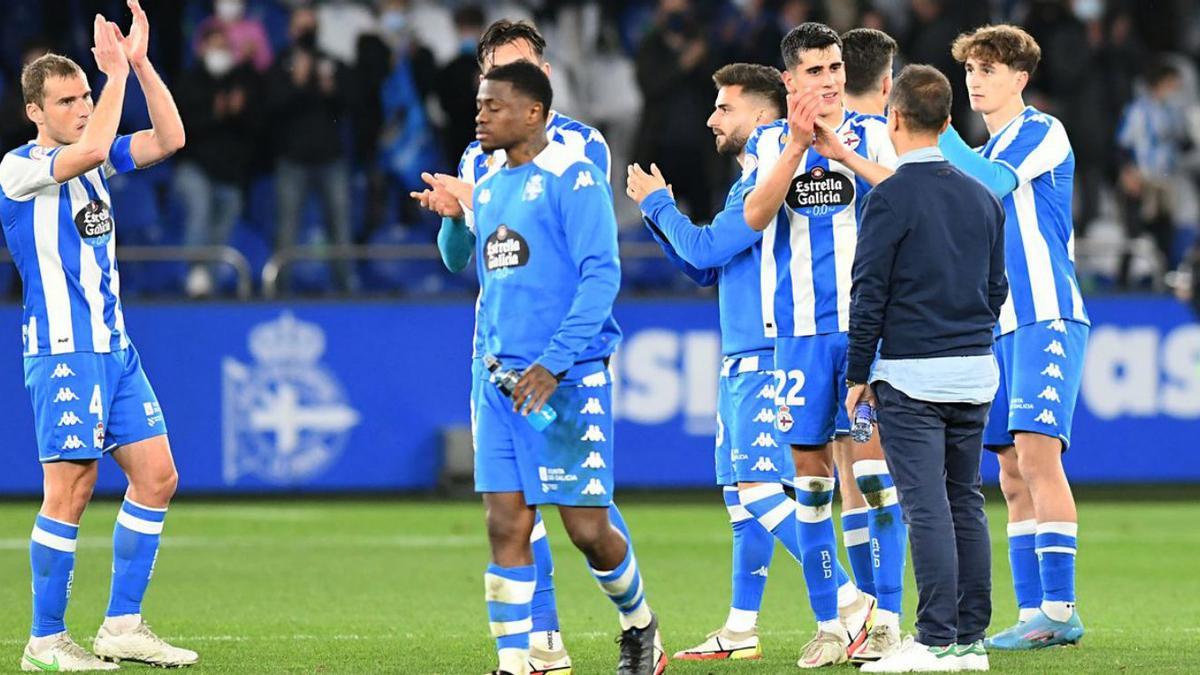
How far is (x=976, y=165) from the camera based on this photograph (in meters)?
8.16

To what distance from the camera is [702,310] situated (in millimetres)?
16328

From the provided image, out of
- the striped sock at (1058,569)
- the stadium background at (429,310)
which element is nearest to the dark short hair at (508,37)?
the striped sock at (1058,569)

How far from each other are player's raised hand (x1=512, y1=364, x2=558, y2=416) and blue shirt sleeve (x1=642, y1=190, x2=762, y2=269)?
1401mm

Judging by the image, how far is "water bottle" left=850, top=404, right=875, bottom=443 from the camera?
712 centimetres

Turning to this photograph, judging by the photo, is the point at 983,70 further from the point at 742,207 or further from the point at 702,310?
the point at 702,310

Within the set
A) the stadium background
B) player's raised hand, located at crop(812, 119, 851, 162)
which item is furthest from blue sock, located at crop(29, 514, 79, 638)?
player's raised hand, located at crop(812, 119, 851, 162)

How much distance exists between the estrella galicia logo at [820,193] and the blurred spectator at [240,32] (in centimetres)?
1088

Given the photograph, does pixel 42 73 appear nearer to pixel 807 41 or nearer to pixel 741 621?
pixel 807 41

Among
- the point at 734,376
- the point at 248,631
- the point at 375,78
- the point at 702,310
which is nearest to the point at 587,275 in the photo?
the point at 734,376

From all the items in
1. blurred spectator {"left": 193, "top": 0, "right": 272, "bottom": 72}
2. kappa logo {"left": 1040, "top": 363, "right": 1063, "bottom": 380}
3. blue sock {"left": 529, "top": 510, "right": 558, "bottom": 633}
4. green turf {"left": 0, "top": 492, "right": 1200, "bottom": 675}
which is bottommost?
green turf {"left": 0, "top": 492, "right": 1200, "bottom": 675}

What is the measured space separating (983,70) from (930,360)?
1971 mm

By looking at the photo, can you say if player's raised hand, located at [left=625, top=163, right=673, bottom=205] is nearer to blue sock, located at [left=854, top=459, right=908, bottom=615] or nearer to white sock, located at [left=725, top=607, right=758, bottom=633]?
blue sock, located at [left=854, top=459, right=908, bottom=615]

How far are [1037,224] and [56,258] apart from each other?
4.20 meters

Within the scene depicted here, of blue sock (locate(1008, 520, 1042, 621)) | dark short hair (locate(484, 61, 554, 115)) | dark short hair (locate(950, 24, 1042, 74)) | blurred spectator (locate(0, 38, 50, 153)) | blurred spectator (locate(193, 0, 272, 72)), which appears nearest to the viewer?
dark short hair (locate(484, 61, 554, 115))
